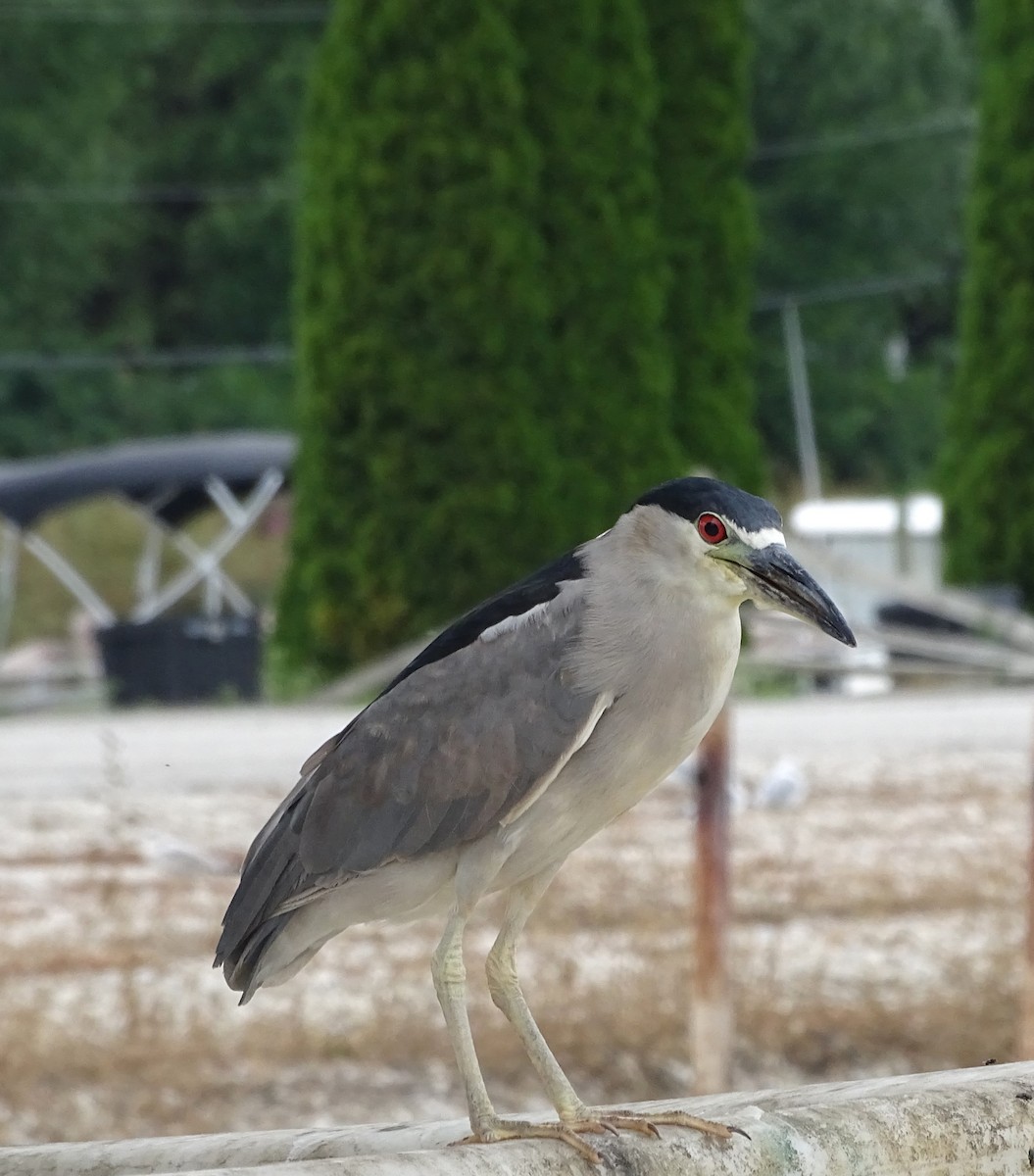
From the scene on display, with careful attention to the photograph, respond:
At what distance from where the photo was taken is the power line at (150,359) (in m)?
31.2

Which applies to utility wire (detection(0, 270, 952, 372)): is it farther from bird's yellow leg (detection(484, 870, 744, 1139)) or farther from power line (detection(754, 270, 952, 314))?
bird's yellow leg (detection(484, 870, 744, 1139))

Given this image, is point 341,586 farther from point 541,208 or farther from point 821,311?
point 821,311

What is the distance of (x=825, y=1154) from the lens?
80.9 inches

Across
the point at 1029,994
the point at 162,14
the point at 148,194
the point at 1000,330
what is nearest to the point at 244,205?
the point at 148,194

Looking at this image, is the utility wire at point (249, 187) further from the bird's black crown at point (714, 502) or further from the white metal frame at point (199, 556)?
the bird's black crown at point (714, 502)

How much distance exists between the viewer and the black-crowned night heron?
2.12m

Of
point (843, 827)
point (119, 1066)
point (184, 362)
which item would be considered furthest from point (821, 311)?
point (119, 1066)

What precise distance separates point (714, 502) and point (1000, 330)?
49.7 feet

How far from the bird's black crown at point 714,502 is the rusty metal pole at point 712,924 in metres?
2.58

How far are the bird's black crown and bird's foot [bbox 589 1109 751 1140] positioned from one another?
24.8 inches

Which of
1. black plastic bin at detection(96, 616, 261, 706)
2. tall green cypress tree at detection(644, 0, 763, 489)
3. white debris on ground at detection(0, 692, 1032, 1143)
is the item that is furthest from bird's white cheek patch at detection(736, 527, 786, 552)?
black plastic bin at detection(96, 616, 261, 706)

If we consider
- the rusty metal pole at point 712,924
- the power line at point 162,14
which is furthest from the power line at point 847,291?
the rusty metal pole at point 712,924

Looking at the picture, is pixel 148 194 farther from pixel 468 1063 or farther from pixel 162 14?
pixel 468 1063

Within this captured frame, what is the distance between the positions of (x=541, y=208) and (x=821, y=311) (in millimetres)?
22004
